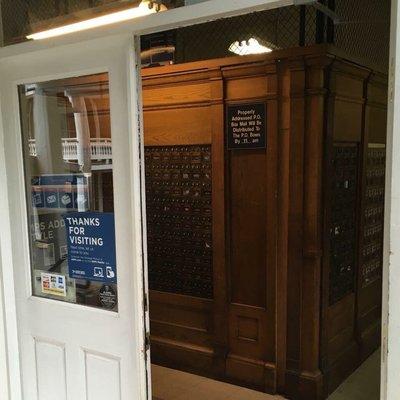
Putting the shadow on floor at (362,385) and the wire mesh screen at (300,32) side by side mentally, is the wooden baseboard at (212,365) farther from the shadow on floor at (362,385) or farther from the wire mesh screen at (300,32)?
the wire mesh screen at (300,32)

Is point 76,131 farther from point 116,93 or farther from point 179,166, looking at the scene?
point 179,166

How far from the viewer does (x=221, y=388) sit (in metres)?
3.13

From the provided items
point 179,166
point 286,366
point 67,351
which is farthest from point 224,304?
point 67,351

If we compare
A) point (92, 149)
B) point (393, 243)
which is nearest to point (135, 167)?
point (92, 149)

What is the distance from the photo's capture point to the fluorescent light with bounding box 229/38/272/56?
10.8 feet

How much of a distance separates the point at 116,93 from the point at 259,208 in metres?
Answer: 1.52

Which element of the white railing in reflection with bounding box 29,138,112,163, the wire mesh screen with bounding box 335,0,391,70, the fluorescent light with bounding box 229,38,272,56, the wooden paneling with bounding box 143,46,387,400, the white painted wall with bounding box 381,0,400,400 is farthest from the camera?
the fluorescent light with bounding box 229,38,272,56

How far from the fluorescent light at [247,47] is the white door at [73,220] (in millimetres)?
1744

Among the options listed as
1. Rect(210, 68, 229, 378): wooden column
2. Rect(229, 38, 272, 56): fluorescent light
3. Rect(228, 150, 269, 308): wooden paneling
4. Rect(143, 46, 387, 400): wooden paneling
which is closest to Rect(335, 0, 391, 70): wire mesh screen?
Rect(143, 46, 387, 400): wooden paneling

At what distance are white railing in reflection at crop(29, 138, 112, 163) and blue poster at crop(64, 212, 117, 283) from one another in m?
0.24

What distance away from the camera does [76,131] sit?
78.4 inches

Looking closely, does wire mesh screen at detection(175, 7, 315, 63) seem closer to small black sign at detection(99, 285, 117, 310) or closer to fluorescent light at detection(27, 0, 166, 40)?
fluorescent light at detection(27, 0, 166, 40)

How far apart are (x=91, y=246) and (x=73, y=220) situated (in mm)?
152

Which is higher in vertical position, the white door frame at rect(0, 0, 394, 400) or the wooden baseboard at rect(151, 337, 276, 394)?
the white door frame at rect(0, 0, 394, 400)
